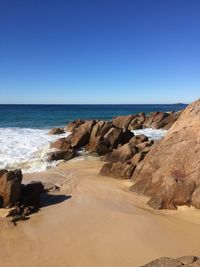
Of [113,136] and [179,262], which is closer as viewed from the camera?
[179,262]

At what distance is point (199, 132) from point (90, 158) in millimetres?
7265

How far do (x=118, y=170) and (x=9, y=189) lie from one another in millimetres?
4889

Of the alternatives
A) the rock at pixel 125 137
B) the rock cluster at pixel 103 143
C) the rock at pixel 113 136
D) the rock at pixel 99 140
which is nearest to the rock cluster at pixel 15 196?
the rock cluster at pixel 103 143

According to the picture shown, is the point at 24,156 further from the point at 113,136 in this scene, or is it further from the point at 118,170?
the point at 118,170

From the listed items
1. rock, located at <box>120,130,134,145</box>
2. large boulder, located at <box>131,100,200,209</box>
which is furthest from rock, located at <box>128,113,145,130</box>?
large boulder, located at <box>131,100,200,209</box>

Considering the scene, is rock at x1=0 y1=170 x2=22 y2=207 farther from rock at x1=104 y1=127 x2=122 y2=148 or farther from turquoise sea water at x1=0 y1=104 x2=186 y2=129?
turquoise sea water at x1=0 y1=104 x2=186 y2=129

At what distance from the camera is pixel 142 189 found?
10867 millimetres

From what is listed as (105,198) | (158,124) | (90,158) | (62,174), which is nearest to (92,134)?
(90,158)

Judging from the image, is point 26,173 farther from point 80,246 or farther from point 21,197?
point 80,246

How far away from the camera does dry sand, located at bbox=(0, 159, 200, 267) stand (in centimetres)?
678

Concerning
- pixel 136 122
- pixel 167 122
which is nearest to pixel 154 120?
pixel 167 122

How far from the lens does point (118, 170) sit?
13094mm

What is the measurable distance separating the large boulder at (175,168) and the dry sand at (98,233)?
1.33ft

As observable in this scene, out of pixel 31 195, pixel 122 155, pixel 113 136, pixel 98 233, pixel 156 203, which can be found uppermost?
pixel 113 136
